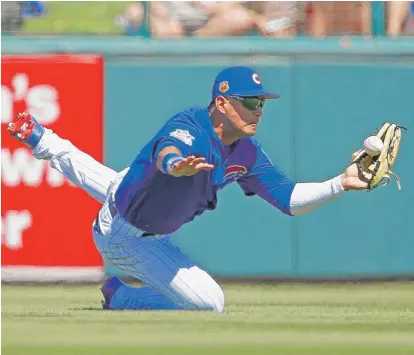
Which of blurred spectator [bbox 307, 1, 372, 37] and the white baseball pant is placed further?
blurred spectator [bbox 307, 1, 372, 37]

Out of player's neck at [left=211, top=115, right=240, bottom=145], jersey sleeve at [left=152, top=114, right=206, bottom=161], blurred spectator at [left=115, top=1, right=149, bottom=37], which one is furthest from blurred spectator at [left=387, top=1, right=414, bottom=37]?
jersey sleeve at [left=152, top=114, right=206, bottom=161]

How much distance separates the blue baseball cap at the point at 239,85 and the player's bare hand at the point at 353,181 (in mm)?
585

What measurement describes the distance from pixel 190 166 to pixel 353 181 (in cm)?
124

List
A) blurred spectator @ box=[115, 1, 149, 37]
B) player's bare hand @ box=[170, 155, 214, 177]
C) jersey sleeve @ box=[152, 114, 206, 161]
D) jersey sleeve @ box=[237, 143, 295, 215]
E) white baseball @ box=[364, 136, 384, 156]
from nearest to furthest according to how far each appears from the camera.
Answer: player's bare hand @ box=[170, 155, 214, 177] < jersey sleeve @ box=[152, 114, 206, 161] < white baseball @ box=[364, 136, 384, 156] < jersey sleeve @ box=[237, 143, 295, 215] < blurred spectator @ box=[115, 1, 149, 37]

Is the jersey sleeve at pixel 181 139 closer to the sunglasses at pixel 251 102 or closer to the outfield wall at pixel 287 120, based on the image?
the sunglasses at pixel 251 102

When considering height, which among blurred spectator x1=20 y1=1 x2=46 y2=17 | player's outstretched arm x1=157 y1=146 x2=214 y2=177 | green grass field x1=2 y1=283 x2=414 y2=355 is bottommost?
green grass field x1=2 y1=283 x2=414 y2=355

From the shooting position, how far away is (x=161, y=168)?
23.4 ft

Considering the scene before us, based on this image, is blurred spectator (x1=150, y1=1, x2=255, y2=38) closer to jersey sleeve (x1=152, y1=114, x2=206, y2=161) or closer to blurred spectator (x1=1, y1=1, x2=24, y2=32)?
blurred spectator (x1=1, y1=1, x2=24, y2=32)

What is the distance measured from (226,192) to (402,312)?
246 centimetres

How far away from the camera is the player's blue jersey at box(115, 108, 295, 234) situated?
770 centimetres

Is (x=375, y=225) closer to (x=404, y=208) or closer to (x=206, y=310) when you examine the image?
(x=404, y=208)

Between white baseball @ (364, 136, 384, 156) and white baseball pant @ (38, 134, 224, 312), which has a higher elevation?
white baseball @ (364, 136, 384, 156)

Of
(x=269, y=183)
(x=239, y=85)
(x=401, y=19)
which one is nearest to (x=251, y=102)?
(x=239, y=85)

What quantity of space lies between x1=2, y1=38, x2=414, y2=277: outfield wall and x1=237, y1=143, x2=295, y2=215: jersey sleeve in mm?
2239
